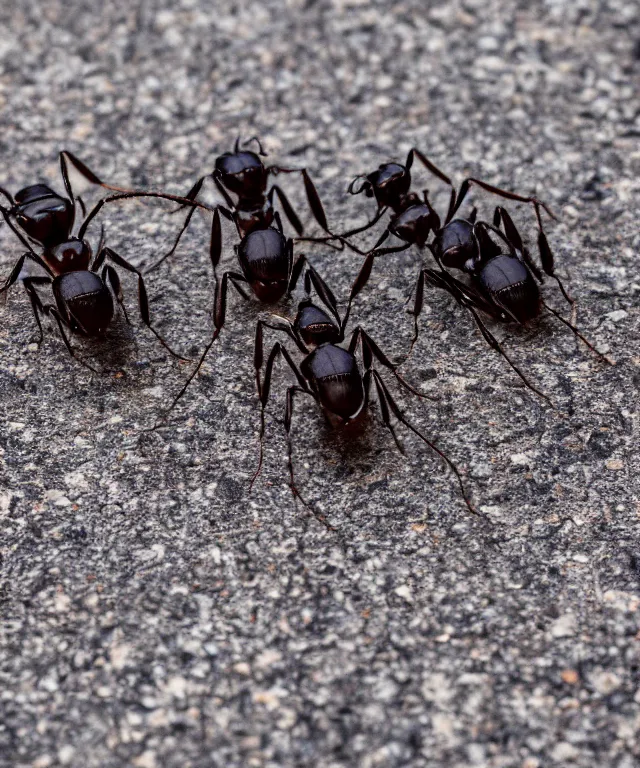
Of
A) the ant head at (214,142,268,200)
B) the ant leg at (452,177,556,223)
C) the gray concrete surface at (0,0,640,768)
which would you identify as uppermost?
the ant head at (214,142,268,200)

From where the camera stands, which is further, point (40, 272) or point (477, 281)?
point (40, 272)

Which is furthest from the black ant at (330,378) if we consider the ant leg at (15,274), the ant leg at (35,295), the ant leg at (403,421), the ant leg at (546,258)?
the ant leg at (15,274)

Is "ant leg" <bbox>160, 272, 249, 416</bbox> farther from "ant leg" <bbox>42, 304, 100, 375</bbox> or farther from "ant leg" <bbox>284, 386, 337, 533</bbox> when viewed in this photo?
"ant leg" <bbox>284, 386, 337, 533</bbox>

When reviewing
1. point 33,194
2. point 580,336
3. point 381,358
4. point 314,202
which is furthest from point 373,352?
point 33,194

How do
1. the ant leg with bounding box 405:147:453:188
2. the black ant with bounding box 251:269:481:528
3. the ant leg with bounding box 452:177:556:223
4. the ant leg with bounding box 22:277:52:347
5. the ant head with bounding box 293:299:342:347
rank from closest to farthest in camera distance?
the black ant with bounding box 251:269:481:528
the ant head with bounding box 293:299:342:347
the ant leg with bounding box 22:277:52:347
the ant leg with bounding box 452:177:556:223
the ant leg with bounding box 405:147:453:188

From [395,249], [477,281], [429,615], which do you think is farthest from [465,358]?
[429,615]

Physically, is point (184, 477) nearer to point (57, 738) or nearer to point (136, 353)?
point (136, 353)

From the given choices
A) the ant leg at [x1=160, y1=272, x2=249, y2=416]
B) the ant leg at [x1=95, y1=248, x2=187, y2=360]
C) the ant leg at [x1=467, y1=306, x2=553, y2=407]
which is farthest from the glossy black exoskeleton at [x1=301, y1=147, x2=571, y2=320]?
the ant leg at [x1=95, y1=248, x2=187, y2=360]

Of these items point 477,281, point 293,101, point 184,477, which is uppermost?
point 293,101

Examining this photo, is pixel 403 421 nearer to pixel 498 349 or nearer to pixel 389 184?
pixel 498 349
